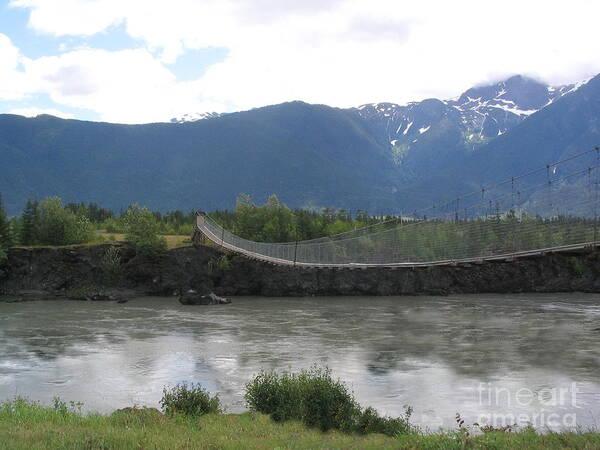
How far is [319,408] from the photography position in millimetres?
9938

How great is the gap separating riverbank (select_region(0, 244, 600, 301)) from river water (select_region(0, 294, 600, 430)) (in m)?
8.78

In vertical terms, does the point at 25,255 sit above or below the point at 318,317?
above

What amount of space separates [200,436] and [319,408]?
9.47ft

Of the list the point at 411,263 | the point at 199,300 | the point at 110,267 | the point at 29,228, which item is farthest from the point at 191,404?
the point at 29,228

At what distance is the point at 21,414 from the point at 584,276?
5398 centimetres

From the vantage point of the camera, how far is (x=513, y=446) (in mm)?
7188

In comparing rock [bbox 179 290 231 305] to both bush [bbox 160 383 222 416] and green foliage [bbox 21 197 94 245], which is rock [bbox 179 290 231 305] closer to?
green foliage [bbox 21 197 94 245]

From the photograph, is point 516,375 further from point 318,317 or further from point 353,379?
point 318,317

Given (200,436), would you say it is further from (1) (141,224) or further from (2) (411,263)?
(1) (141,224)

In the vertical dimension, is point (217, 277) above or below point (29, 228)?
below

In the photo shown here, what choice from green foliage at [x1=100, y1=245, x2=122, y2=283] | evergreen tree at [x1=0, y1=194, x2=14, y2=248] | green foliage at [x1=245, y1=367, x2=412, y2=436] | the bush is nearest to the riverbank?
green foliage at [x1=100, y1=245, x2=122, y2=283]

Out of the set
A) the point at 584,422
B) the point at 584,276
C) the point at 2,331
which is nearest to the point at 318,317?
the point at 2,331
